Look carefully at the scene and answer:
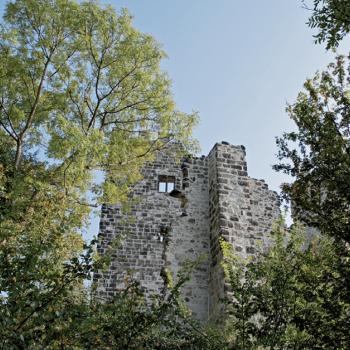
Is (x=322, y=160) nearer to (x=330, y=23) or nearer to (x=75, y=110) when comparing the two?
(x=330, y=23)

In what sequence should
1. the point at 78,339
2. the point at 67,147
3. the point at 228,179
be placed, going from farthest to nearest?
the point at 228,179
the point at 67,147
the point at 78,339

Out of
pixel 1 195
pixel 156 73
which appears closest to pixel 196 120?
pixel 156 73

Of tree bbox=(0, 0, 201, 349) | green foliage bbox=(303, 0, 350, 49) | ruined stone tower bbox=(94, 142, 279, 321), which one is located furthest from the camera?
ruined stone tower bbox=(94, 142, 279, 321)

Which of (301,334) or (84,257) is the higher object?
(84,257)

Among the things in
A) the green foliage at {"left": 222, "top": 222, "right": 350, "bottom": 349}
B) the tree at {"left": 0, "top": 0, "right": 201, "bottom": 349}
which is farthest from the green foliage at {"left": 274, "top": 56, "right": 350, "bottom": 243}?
the tree at {"left": 0, "top": 0, "right": 201, "bottom": 349}

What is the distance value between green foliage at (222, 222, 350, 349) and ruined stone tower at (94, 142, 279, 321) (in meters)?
3.64

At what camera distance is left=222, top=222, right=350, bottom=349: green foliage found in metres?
6.32

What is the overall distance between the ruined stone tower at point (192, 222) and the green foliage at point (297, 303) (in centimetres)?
364

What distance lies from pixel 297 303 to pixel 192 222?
6.01m

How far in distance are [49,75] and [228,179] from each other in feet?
16.3

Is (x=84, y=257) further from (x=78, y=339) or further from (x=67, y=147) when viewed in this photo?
(x=67, y=147)

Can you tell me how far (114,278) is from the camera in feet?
37.1

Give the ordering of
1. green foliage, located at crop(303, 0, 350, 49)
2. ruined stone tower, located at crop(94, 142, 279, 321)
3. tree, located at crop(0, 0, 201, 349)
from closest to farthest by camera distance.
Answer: green foliage, located at crop(303, 0, 350, 49), tree, located at crop(0, 0, 201, 349), ruined stone tower, located at crop(94, 142, 279, 321)

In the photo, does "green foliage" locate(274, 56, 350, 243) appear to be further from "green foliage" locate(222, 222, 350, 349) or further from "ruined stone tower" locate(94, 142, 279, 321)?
"ruined stone tower" locate(94, 142, 279, 321)
